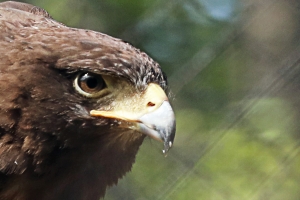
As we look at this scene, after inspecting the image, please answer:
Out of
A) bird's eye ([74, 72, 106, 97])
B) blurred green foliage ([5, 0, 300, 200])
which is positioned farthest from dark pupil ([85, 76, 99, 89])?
blurred green foliage ([5, 0, 300, 200])

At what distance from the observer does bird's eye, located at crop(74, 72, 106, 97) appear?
1727mm

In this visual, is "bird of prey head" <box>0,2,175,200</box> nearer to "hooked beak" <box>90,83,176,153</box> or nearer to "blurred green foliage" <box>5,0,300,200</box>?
"hooked beak" <box>90,83,176,153</box>

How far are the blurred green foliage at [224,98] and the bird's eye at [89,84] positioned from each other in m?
0.74

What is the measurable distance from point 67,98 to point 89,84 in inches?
2.9

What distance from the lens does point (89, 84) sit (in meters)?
1.74

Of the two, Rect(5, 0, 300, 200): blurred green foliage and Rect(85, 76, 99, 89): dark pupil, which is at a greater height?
Rect(85, 76, 99, 89): dark pupil

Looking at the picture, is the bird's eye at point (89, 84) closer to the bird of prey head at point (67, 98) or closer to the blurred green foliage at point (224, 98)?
the bird of prey head at point (67, 98)

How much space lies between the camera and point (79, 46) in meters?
1.73

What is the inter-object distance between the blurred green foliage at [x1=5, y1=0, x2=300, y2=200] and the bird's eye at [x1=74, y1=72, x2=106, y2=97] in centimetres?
74

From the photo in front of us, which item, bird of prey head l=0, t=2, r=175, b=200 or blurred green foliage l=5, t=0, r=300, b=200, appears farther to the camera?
blurred green foliage l=5, t=0, r=300, b=200

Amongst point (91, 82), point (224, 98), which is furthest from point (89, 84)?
point (224, 98)

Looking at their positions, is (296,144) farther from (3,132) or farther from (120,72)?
(3,132)

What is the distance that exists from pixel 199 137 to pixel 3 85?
111 cm

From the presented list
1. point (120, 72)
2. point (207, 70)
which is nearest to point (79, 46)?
point (120, 72)
